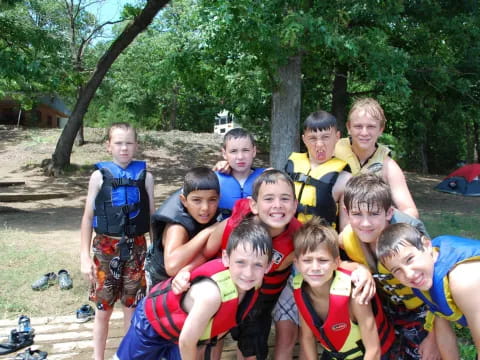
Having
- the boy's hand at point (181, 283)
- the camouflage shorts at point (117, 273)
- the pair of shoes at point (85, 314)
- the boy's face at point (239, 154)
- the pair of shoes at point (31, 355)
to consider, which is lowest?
the pair of shoes at point (85, 314)

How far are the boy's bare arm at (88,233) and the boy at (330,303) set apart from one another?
1.51m

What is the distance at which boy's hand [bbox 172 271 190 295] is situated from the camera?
2469 millimetres

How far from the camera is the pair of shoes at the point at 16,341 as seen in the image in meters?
3.46

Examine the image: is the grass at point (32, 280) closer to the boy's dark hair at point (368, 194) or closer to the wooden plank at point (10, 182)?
the boy's dark hair at point (368, 194)

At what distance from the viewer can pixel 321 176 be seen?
9.80 feet

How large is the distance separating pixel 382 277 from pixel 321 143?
95cm

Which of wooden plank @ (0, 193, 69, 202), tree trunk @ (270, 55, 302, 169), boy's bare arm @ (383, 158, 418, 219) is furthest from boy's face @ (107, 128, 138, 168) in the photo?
wooden plank @ (0, 193, 69, 202)

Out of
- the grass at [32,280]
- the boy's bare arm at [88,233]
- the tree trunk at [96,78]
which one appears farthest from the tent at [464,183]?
the boy's bare arm at [88,233]

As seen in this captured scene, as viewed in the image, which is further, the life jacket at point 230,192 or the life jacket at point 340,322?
the life jacket at point 230,192

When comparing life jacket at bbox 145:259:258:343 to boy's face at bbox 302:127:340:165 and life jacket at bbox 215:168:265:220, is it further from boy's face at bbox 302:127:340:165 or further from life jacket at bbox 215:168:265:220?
boy's face at bbox 302:127:340:165

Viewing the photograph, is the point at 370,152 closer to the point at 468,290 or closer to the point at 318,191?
the point at 318,191

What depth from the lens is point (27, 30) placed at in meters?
10.2

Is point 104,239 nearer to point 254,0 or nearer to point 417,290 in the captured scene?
point 417,290

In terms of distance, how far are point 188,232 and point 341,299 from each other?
1.00 m
